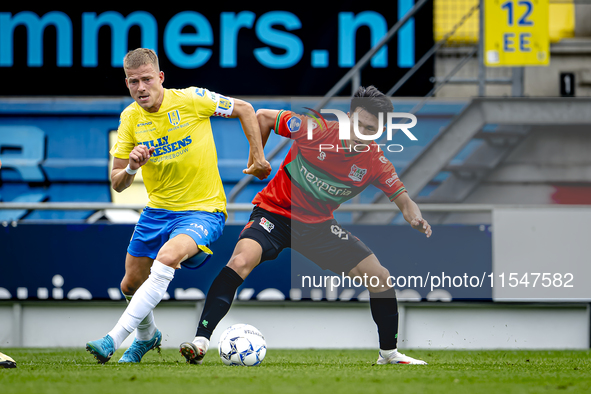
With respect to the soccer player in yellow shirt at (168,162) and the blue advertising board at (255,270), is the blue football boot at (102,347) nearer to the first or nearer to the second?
the soccer player in yellow shirt at (168,162)

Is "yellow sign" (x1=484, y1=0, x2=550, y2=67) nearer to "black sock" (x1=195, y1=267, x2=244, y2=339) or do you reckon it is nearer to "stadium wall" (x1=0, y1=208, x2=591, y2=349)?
"stadium wall" (x1=0, y1=208, x2=591, y2=349)

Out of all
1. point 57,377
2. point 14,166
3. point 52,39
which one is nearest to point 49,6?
point 52,39

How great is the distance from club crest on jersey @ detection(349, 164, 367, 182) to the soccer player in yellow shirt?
2.51ft

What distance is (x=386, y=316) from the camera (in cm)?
526

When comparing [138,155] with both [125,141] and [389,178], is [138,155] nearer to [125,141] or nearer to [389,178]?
[125,141]

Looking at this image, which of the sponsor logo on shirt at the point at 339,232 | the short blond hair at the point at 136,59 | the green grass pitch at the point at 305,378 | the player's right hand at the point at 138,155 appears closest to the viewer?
the green grass pitch at the point at 305,378

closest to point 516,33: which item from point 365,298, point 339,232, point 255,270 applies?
point 365,298

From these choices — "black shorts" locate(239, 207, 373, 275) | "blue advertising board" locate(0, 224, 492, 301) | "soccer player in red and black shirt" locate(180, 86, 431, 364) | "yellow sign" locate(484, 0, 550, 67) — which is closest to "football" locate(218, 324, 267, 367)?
"soccer player in red and black shirt" locate(180, 86, 431, 364)

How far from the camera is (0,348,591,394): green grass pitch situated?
3.56 m

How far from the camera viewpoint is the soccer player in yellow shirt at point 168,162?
16.6 ft

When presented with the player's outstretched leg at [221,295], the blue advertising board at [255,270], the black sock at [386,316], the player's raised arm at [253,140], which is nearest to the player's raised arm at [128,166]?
the player's raised arm at [253,140]

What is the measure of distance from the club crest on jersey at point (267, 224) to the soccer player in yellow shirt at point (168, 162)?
31 cm

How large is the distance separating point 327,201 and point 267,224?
56 centimetres

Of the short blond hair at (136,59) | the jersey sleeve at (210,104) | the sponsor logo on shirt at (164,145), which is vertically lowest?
the sponsor logo on shirt at (164,145)
